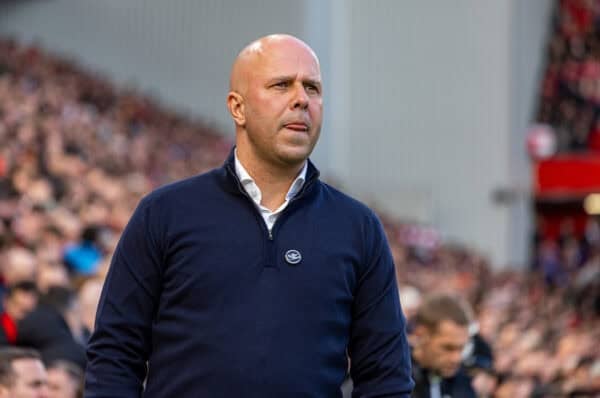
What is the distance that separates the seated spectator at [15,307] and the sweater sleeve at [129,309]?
8.42 ft

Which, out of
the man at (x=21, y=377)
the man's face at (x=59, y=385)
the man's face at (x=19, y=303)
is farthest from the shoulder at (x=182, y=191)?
the man's face at (x=19, y=303)

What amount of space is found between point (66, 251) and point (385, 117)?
A: 49.3ft

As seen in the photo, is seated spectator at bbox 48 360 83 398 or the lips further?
seated spectator at bbox 48 360 83 398

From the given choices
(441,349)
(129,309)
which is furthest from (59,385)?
(129,309)

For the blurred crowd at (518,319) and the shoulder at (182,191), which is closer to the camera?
the shoulder at (182,191)

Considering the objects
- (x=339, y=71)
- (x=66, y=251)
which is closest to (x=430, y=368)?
(x=66, y=251)

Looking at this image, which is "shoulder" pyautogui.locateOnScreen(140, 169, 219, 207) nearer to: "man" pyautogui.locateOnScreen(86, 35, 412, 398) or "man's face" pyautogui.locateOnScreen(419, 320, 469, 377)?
"man" pyautogui.locateOnScreen(86, 35, 412, 398)

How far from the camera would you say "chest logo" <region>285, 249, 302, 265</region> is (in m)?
2.24

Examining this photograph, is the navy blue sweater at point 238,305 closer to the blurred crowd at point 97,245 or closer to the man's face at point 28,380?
the man's face at point 28,380

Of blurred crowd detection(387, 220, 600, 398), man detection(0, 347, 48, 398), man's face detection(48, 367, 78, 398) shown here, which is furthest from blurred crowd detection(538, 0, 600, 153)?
man detection(0, 347, 48, 398)

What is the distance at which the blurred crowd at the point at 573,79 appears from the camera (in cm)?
2191

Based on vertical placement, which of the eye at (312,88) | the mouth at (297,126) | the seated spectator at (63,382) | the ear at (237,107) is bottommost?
the seated spectator at (63,382)

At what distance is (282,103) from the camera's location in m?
2.28

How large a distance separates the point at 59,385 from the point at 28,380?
0.83 ft
